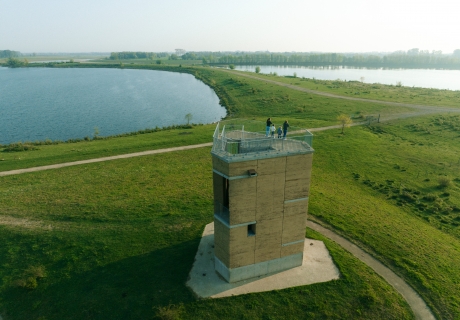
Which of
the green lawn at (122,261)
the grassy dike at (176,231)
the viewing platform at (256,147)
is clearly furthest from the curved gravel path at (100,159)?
the viewing platform at (256,147)

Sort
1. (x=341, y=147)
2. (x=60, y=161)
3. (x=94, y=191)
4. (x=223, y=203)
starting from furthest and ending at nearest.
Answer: (x=341, y=147), (x=60, y=161), (x=94, y=191), (x=223, y=203)

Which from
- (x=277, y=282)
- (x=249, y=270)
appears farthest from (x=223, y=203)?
(x=277, y=282)

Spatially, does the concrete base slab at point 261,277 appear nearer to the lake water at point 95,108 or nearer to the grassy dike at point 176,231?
the grassy dike at point 176,231

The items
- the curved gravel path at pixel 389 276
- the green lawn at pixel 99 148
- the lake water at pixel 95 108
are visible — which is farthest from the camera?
the lake water at pixel 95 108

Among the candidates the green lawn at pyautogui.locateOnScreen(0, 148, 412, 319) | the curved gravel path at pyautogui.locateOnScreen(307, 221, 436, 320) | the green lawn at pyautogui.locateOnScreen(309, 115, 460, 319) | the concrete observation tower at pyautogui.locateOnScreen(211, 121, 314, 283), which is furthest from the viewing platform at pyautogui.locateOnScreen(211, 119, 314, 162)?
the green lawn at pyautogui.locateOnScreen(309, 115, 460, 319)

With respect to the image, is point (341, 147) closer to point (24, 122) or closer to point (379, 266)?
point (379, 266)

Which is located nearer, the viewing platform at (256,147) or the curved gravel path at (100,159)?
the viewing platform at (256,147)
